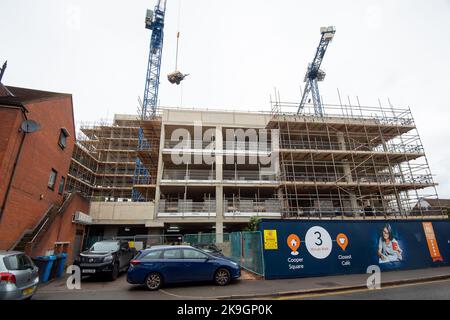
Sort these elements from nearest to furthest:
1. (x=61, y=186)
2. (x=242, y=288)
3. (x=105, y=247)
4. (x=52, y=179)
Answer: (x=242, y=288)
(x=105, y=247)
(x=52, y=179)
(x=61, y=186)

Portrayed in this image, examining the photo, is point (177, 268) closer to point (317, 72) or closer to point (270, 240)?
point (270, 240)

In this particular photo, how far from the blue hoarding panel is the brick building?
452 inches

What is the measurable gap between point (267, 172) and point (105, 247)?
16.6 m

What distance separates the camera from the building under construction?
20531 mm

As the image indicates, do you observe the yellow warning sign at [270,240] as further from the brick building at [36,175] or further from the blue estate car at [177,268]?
the brick building at [36,175]

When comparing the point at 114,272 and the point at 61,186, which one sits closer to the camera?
the point at 114,272

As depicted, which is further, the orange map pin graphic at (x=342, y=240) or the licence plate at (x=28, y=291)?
the orange map pin graphic at (x=342, y=240)

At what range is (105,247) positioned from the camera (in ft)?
32.9

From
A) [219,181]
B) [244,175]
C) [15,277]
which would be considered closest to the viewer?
[15,277]

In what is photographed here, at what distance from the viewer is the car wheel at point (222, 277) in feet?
→ 24.7

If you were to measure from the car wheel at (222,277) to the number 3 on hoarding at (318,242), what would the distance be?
3.61 meters

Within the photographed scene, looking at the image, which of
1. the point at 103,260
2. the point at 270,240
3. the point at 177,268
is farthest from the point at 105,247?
the point at 270,240

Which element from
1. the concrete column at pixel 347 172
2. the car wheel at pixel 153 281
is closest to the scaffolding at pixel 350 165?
the concrete column at pixel 347 172
